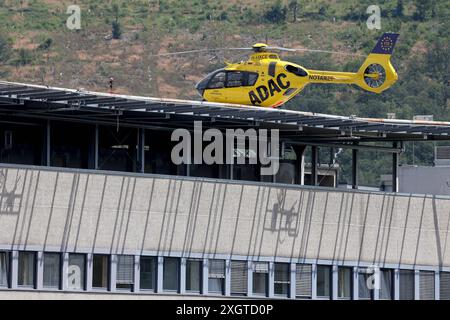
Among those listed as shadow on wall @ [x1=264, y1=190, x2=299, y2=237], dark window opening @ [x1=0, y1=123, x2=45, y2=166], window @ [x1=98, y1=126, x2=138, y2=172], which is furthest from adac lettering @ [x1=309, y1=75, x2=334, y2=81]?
dark window opening @ [x1=0, y1=123, x2=45, y2=166]

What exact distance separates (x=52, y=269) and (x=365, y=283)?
1520 cm

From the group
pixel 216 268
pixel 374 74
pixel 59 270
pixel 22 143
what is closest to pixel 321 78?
pixel 374 74

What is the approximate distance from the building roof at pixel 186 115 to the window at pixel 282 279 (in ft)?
18.7

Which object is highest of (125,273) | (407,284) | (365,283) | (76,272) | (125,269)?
(76,272)

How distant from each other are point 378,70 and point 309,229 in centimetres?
1184

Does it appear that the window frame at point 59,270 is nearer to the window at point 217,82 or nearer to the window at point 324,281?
the window at point 324,281

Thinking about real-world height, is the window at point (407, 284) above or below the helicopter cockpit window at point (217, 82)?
below

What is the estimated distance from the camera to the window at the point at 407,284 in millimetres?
57303

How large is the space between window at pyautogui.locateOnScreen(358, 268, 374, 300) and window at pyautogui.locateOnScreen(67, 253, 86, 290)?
13509mm

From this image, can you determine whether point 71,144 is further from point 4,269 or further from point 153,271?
point 4,269

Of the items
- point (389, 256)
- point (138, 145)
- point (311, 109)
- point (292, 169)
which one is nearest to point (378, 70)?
point (292, 169)

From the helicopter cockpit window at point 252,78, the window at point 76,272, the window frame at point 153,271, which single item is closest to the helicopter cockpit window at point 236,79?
the helicopter cockpit window at point 252,78

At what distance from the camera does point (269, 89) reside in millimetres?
60438

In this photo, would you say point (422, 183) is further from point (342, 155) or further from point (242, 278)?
point (342, 155)
